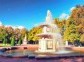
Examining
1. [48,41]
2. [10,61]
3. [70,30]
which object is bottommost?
[10,61]

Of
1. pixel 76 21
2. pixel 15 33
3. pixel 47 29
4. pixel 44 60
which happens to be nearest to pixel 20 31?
pixel 15 33

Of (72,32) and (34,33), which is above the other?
(34,33)

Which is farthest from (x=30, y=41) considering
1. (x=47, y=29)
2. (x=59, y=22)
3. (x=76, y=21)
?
(x=47, y=29)

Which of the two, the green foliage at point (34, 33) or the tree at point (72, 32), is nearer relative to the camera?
the tree at point (72, 32)

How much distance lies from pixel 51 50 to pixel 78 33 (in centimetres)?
1593

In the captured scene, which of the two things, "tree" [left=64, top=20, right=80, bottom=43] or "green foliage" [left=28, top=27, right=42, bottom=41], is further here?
"green foliage" [left=28, top=27, right=42, bottom=41]

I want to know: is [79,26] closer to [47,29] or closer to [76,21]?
[76,21]

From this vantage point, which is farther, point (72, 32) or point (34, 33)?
point (34, 33)

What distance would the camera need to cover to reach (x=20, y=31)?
67.0 meters

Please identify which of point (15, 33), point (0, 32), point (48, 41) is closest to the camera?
point (48, 41)

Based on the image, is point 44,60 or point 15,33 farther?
Answer: point 15,33

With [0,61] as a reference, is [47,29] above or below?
above

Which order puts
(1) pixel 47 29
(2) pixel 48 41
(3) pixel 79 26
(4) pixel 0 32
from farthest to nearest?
(4) pixel 0 32, (3) pixel 79 26, (1) pixel 47 29, (2) pixel 48 41

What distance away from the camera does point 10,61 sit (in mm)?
10250
